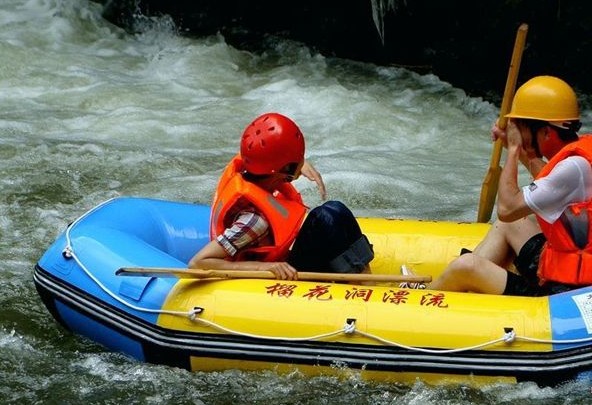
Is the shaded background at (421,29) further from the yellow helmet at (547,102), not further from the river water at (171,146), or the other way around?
the yellow helmet at (547,102)

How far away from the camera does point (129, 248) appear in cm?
483

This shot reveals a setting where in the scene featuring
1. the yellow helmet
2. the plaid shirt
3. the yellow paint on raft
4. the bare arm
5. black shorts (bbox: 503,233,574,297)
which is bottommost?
the yellow paint on raft

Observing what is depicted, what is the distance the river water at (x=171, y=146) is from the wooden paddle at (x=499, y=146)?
56.0 inches

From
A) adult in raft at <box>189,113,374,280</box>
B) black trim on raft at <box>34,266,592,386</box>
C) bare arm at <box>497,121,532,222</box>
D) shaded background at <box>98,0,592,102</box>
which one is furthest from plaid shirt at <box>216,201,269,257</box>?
shaded background at <box>98,0,592,102</box>

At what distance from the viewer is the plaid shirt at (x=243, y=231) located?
4.53m

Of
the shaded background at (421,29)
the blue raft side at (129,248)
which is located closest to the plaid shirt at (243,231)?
the blue raft side at (129,248)

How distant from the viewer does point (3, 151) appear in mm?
7945

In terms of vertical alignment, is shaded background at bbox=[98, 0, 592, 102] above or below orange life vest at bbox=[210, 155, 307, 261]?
below

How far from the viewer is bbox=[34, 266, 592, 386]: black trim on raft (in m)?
4.12

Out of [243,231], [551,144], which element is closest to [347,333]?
[243,231]

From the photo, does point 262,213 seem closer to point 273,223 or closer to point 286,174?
point 273,223

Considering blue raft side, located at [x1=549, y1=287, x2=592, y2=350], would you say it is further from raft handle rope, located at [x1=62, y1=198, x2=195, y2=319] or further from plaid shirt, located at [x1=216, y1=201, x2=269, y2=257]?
raft handle rope, located at [x1=62, y1=198, x2=195, y2=319]

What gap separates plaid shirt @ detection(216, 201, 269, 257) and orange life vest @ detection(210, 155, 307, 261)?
0.10ft

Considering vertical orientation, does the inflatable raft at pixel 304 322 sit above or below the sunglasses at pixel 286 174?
below
